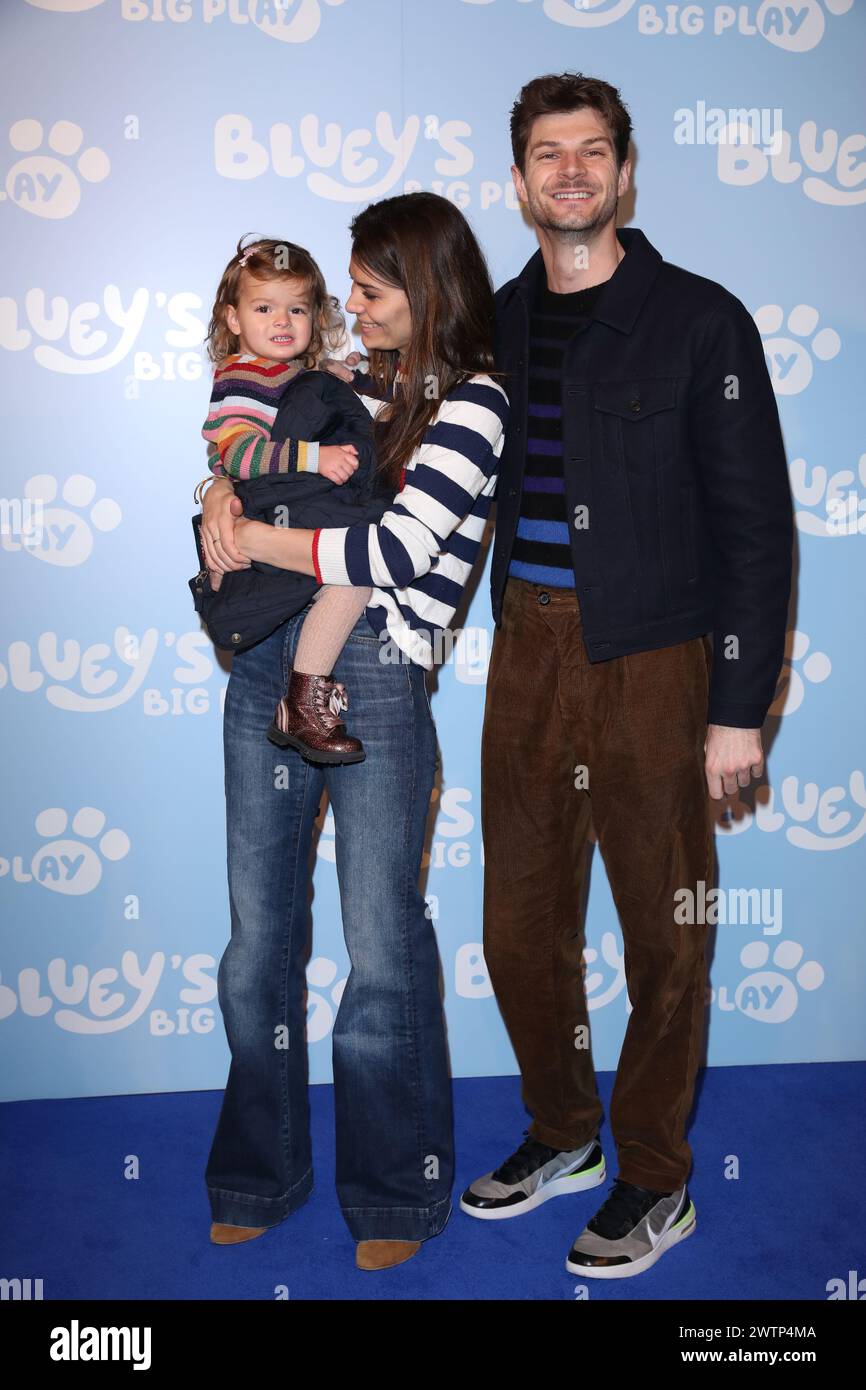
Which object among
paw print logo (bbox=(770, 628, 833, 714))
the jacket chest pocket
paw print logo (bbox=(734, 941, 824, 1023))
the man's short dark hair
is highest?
the man's short dark hair

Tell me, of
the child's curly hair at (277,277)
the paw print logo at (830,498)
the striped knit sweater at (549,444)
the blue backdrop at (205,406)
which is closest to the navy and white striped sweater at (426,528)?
the striped knit sweater at (549,444)

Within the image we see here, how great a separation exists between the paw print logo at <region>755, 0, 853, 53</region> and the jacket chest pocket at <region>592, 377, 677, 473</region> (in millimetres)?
1104

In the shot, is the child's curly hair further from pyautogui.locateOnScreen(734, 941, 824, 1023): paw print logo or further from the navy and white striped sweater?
pyautogui.locateOnScreen(734, 941, 824, 1023): paw print logo

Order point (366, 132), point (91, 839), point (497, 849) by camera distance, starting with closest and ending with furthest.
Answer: point (497, 849), point (366, 132), point (91, 839)

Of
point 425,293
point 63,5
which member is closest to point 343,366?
point 425,293

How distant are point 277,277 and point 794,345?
124 centimetres

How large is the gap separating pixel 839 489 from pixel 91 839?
1888mm

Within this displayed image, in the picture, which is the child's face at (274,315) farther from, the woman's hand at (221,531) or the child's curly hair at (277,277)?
the woman's hand at (221,531)

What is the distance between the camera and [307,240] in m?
2.55

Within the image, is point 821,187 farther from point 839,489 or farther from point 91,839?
point 91,839

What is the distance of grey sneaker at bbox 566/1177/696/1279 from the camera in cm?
211

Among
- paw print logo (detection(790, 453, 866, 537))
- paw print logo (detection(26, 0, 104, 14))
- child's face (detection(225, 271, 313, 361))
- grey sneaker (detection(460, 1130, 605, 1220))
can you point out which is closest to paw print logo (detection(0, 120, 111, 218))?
paw print logo (detection(26, 0, 104, 14))

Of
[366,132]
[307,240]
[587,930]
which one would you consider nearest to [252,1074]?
[587,930]

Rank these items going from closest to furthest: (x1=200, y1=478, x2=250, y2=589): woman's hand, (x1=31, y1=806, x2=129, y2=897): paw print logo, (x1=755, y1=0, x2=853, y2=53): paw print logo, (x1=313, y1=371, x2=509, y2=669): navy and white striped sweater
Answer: (x1=313, y1=371, x2=509, y2=669): navy and white striped sweater → (x1=200, y1=478, x2=250, y2=589): woman's hand → (x1=755, y1=0, x2=853, y2=53): paw print logo → (x1=31, y1=806, x2=129, y2=897): paw print logo
